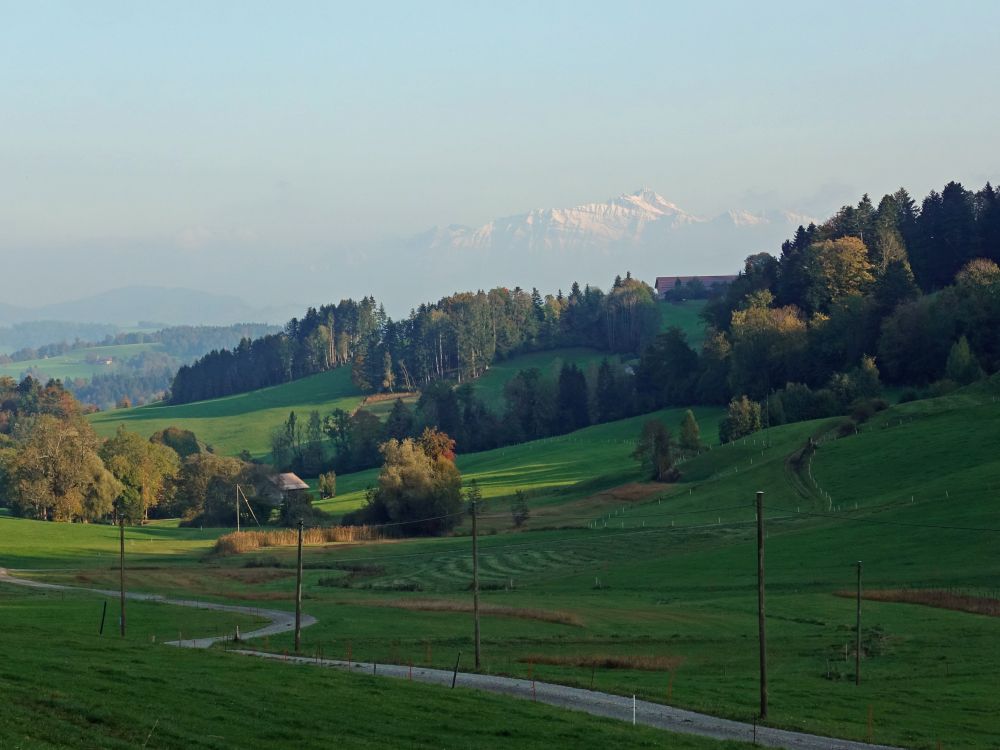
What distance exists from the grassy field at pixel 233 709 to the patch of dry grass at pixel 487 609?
2289 centimetres

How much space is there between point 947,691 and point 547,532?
215 ft

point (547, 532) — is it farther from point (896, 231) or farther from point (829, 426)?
point (896, 231)

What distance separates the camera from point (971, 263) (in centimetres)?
17075

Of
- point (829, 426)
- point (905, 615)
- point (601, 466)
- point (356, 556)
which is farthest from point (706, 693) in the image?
point (601, 466)

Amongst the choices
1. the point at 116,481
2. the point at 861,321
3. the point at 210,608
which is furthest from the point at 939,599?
the point at 116,481

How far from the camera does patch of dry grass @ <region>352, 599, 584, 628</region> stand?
64500 millimetres

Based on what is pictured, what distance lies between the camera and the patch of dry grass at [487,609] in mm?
64500

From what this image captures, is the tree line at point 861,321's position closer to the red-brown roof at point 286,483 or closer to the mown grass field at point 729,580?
the mown grass field at point 729,580

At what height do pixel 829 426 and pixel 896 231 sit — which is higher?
pixel 896 231

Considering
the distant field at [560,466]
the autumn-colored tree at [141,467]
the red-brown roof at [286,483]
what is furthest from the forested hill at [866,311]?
the autumn-colored tree at [141,467]

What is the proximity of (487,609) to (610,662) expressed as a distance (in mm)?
17209

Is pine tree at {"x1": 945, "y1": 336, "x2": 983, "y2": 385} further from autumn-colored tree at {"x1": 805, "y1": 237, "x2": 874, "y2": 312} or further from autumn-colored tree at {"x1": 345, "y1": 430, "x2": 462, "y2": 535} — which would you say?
autumn-colored tree at {"x1": 345, "y1": 430, "x2": 462, "y2": 535}

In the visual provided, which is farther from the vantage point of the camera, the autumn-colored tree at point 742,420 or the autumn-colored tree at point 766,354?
the autumn-colored tree at point 766,354

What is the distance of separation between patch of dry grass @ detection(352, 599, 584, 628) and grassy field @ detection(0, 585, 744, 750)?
22.9 m
